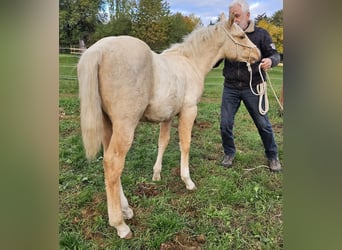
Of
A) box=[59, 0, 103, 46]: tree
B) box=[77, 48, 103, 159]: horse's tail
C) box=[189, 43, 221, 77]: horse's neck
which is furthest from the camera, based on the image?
box=[189, 43, 221, 77]: horse's neck

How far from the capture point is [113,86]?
122 cm

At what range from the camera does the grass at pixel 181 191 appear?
127 cm

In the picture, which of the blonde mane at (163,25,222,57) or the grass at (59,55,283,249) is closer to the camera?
the grass at (59,55,283,249)

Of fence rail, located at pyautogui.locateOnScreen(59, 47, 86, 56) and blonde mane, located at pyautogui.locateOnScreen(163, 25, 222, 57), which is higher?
blonde mane, located at pyautogui.locateOnScreen(163, 25, 222, 57)

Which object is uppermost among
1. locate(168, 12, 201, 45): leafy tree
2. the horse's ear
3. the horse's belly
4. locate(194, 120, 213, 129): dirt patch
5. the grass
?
the horse's ear

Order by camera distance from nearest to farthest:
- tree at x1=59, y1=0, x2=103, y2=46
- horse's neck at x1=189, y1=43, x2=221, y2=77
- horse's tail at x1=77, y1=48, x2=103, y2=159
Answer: horse's tail at x1=77, y1=48, x2=103, y2=159 → tree at x1=59, y1=0, x2=103, y2=46 → horse's neck at x1=189, y1=43, x2=221, y2=77

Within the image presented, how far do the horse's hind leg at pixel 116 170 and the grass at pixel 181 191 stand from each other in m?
0.04

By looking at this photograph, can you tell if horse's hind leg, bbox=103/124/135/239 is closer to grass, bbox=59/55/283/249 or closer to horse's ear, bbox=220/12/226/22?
grass, bbox=59/55/283/249

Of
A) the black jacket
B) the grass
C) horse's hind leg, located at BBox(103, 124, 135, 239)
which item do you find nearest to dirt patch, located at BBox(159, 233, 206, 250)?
the grass

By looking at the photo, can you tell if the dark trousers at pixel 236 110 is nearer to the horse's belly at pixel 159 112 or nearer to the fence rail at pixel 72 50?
the horse's belly at pixel 159 112

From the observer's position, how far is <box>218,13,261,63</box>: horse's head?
1.37 metres

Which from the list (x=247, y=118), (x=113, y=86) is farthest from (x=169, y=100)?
(x=247, y=118)
